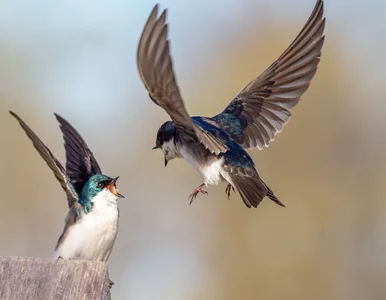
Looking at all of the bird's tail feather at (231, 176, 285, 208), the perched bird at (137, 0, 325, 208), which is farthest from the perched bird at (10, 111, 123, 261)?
the bird's tail feather at (231, 176, 285, 208)

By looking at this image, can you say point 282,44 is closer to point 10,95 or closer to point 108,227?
point 10,95

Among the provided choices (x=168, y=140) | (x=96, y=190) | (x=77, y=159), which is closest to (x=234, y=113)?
(x=168, y=140)

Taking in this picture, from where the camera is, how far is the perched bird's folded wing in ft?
8.60

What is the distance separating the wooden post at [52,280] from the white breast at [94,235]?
691 mm

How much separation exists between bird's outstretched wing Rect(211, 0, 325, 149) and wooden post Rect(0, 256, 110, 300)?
1631 mm

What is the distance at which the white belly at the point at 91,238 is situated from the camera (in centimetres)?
275

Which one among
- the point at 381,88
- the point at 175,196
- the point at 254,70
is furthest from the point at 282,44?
the point at 175,196

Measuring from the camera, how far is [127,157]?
790cm

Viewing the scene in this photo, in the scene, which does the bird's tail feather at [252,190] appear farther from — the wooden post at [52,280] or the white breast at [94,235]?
the wooden post at [52,280]

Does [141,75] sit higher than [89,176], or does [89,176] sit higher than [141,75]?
[141,75]

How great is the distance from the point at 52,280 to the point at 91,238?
28.4 inches

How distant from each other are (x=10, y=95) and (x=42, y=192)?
1.18 meters

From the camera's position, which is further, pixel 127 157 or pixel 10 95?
pixel 10 95

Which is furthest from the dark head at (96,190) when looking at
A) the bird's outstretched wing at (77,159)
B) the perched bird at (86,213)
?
the bird's outstretched wing at (77,159)
